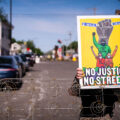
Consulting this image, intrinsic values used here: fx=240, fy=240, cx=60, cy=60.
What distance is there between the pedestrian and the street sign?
1.03 ft

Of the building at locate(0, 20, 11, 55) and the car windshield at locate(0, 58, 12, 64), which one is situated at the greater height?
the building at locate(0, 20, 11, 55)

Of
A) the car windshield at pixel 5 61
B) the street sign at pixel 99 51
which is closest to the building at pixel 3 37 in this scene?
the car windshield at pixel 5 61

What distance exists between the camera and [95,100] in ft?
13.0

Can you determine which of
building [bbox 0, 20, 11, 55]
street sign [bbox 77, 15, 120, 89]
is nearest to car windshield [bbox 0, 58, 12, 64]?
street sign [bbox 77, 15, 120, 89]

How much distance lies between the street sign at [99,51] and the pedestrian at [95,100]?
1.03 ft

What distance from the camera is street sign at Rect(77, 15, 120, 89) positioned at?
143 inches

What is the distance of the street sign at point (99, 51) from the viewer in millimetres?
3625

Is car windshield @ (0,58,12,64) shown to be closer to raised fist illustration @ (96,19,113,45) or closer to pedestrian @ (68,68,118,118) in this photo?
pedestrian @ (68,68,118,118)

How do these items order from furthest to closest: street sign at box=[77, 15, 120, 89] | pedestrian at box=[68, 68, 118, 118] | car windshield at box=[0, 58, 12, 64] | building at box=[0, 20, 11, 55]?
1. building at box=[0, 20, 11, 55]
2. car windshield at box=[0, 58, 12, 64]
3. pedestrian at box=[68, 68, 118, 118]
4. street sign at box=[77, 15, 120, 89]

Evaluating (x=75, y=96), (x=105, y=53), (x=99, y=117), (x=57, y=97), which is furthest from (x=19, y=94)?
(x=105, y=53)

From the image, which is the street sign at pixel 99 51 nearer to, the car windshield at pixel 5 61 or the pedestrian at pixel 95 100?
the pedestrian at pixel 95 100

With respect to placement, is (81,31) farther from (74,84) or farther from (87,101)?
(87,101)

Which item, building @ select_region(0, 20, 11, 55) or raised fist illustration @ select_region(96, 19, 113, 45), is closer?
raised fist illustration @ select_region(96, 19, 113, 45)

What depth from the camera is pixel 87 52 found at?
365 cm
